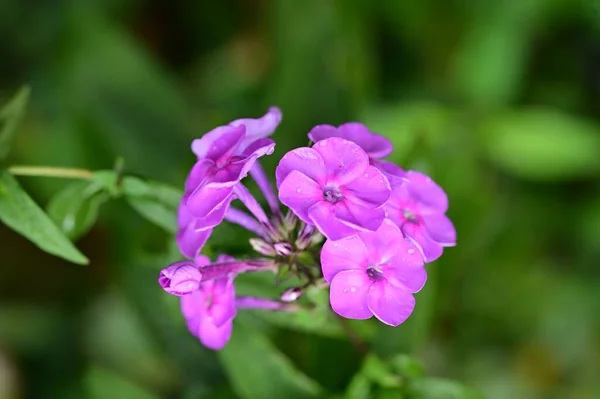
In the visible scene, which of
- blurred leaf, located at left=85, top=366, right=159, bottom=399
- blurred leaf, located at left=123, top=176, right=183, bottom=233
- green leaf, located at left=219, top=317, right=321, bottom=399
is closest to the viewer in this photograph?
blurred leaf, located at left=123, top=176, right=183, bottom=233

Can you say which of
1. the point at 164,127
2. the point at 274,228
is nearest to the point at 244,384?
the point at 274,228

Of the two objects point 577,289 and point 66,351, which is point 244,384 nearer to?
point 66,351

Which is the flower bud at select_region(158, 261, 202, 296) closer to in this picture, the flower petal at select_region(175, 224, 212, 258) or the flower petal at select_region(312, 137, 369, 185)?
the flower petal at select_region(175, 224, 212, 258)

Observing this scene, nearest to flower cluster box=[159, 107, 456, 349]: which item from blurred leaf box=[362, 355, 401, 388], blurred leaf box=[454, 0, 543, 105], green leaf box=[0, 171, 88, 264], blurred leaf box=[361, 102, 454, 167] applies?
green leaf box=[0, 171, 88, 264]

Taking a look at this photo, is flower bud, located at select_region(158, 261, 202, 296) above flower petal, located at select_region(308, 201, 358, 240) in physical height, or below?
below

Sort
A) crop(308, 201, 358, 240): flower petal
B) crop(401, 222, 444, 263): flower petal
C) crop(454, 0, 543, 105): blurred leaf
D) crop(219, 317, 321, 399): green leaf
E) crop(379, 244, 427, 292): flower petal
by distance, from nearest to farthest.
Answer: crop(308, 201, 358, 240): flower petal < crop(379, 244, 427, 292): flower petal < crop(401, 222, 444, 263): flower petal < crop(219, 317, 321, 399): green leaf < crop(454, 0, 543, 105): blurred leaf

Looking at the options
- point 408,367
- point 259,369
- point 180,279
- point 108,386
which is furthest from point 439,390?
point 108,386

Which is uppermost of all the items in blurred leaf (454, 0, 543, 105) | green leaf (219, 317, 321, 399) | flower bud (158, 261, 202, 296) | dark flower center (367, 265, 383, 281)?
blurred leaf (454, 0, 543, 105)

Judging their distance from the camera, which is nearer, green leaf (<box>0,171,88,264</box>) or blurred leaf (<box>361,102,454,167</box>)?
green leaf (<box>0,171,88,264</box>)
